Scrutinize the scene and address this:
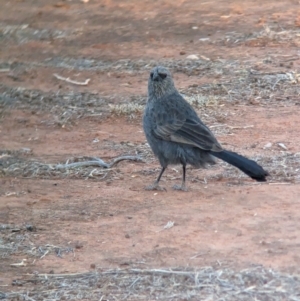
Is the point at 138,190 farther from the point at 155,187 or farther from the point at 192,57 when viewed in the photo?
the point at 192,57

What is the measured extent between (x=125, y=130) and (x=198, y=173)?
1698 mm

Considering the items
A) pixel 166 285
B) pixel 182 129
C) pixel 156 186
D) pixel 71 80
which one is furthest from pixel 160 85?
pixel 71 80

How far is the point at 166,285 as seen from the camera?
5.12 m

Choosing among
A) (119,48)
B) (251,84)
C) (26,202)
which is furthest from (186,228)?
(119,48)

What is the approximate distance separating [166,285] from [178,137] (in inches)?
94.4

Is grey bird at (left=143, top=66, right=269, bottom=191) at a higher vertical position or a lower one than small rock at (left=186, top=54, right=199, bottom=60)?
higher

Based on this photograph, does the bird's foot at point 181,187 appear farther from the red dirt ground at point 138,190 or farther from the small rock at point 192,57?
the small rock at point 192,57

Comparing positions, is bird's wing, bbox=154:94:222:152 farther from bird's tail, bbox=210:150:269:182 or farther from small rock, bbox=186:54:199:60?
small rock, bbox=186:54:199:60

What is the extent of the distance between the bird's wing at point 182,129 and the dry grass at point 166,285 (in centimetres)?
204

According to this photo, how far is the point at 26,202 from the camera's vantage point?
717 cm

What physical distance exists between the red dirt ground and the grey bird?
0.28 m

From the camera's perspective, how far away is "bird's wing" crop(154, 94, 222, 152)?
7152 mm

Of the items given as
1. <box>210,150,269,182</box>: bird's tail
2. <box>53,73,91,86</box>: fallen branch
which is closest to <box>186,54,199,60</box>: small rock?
<box>53,73,91,86</box>: fallen branch

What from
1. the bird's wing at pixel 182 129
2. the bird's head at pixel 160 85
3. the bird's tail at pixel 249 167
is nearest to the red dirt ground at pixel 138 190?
the bird's tail at pixel 249 167
